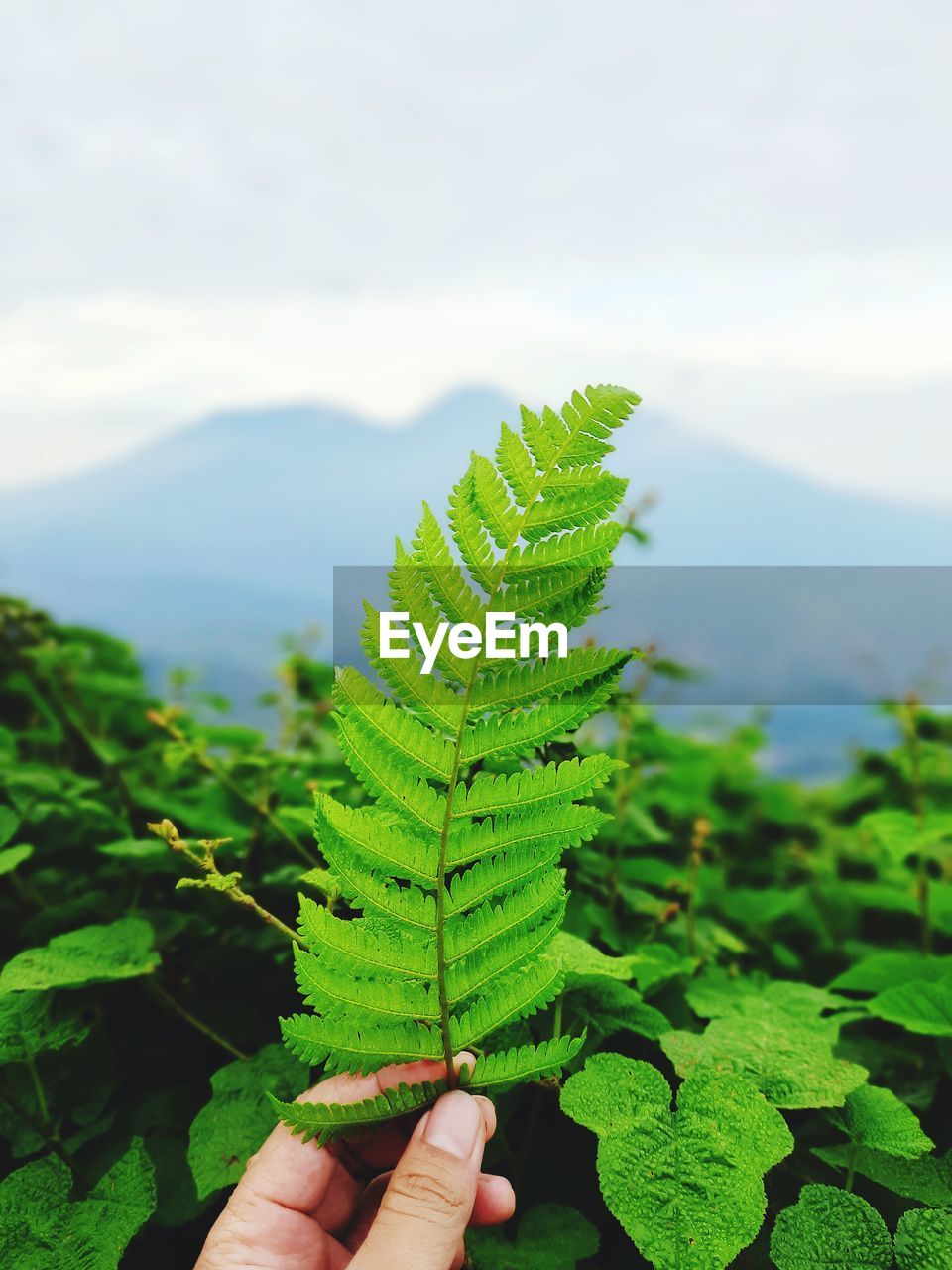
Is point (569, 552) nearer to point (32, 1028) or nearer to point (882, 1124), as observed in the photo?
point (882, 1124)

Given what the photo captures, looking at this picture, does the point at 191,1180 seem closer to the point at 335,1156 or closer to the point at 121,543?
the point at 335,1156

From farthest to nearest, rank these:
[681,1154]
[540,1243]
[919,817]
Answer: [919,817]
[540,1243]
[681,1154]

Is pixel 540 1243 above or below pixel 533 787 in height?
below

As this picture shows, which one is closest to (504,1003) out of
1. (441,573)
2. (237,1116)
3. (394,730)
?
(394,730)

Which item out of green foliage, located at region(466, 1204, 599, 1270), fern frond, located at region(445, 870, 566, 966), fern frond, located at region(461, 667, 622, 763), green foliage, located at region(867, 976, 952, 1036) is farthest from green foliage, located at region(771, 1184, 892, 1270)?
fern frond, located at region(461, 667, 622, 763)

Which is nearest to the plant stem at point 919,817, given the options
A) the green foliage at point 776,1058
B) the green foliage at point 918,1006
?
the green foliage at point 918,1006

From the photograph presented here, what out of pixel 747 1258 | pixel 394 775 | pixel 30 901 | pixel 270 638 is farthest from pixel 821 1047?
pixel 270 638

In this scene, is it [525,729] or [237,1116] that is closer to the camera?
[525,729]
